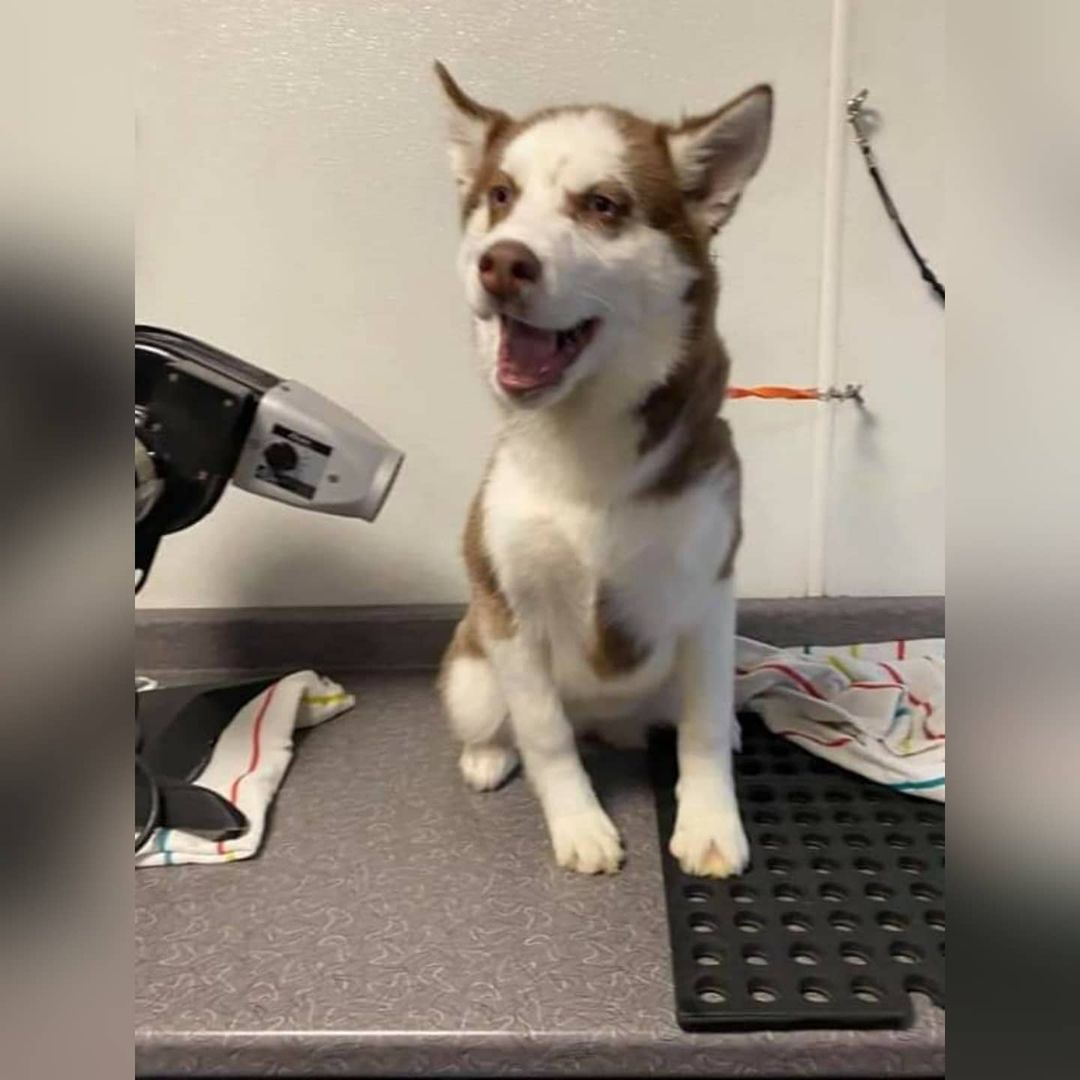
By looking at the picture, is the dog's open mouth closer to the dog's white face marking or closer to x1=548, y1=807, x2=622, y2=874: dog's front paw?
the dog's white face marking

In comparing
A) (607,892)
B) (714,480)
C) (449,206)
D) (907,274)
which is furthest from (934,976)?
(449,206)

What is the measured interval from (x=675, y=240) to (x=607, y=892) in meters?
0.51

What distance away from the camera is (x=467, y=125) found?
0.99m

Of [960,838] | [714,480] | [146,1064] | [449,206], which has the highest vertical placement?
[449,206]

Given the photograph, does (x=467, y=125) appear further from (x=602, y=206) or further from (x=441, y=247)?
(x=441, y=247)

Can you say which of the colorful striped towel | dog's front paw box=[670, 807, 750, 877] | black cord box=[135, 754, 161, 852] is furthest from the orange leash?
black cord box=[135, 754, 161, 852]

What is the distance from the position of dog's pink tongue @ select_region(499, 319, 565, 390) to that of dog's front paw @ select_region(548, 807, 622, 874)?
0.36 m

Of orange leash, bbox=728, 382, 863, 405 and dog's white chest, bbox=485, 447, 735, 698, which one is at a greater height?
orange leash, bbox=728, 382, 863, 405

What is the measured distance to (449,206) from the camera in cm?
125

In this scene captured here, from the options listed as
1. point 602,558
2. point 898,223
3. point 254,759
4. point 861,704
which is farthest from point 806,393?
point 254,759

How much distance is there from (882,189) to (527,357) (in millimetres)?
540

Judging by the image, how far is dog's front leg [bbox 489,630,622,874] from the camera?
0.99 meters

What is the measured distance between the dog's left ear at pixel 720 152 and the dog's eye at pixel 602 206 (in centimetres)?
8

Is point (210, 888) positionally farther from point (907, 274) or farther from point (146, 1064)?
point (907, 274)
